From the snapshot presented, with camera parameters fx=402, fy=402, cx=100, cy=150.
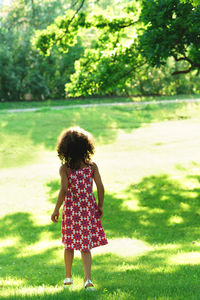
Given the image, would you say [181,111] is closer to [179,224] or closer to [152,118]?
[152,118]

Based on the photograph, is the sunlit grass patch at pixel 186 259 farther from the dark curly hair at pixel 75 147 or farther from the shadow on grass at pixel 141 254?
the dark curly hair at pixel 75 147

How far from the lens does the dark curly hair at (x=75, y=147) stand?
13.8ft

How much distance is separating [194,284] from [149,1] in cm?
758

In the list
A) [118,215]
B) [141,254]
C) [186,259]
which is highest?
[186,259]

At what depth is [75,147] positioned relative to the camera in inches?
165

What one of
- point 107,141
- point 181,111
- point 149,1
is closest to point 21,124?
point 107,141

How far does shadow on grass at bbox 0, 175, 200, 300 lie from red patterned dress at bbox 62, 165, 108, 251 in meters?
0.53

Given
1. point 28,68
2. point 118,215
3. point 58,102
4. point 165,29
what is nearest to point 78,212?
point 118,215

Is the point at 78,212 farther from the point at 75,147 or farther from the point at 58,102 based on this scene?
the point at 58,102

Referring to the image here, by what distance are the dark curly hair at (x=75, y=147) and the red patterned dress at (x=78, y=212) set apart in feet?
0.37

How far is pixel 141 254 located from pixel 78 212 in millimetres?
2720

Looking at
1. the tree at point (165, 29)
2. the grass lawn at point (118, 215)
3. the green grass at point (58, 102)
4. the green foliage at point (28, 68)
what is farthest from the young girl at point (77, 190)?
the green foliage at point (28, 68)

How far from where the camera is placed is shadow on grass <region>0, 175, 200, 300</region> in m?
4.04

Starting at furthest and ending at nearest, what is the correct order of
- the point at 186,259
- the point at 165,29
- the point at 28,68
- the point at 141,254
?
1. the point at 28,68
2. the point at 165,29
3. the point at 141,254
4. the point at 186,259
